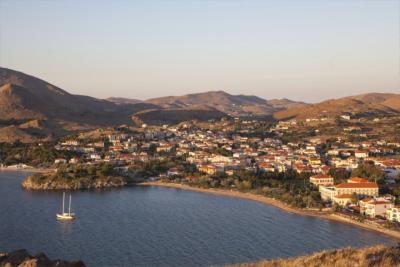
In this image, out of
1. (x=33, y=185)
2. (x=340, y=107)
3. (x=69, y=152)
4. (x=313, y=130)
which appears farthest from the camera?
(x=340, y=107)

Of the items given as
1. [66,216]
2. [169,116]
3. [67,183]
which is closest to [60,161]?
[67,183]

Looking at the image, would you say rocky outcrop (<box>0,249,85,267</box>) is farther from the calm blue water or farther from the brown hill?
the brown hill

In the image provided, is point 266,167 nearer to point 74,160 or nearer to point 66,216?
point 74,160

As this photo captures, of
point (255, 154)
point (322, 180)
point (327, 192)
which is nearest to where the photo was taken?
point (327, 192)

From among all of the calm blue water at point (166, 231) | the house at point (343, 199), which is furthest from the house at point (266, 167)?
the house at point (343, 199)

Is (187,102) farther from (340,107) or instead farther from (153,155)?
(153,155)

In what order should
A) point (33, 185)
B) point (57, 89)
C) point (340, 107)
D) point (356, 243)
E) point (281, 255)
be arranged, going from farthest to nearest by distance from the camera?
point (57, 89)
point (340, 107)
point (33, 185)
point (356, 243)
point (281, 255)

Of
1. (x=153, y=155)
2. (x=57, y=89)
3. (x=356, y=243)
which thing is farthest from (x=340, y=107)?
(x=356, y=243)
